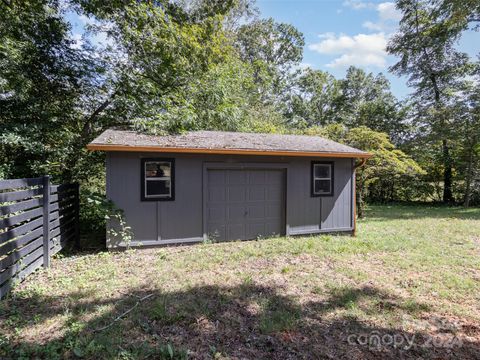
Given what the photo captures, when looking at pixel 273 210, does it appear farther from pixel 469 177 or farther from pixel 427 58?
pixel 427 58

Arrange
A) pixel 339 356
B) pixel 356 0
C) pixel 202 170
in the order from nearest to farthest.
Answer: pixel 339 356 < pixel 202 170 < pixel 356 0

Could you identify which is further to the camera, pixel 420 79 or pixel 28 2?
pixel 420 79

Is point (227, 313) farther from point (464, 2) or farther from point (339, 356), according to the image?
point (464, 2)

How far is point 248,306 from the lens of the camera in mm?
3391

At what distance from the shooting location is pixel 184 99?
9727mm

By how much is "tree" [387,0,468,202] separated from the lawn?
1343cm

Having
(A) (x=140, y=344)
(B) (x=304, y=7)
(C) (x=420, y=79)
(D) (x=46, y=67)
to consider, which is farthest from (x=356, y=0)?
(C) (x=420, y=79)

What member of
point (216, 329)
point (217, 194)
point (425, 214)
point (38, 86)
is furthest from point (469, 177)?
point (38, 86)

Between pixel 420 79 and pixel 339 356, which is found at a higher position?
pixel 420 79

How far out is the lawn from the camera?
261 centimetres

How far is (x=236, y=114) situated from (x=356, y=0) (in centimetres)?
545

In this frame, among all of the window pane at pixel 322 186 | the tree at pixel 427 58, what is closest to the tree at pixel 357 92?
the tree at pixel 427 58

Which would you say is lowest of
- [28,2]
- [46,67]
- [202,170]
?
[202,170]

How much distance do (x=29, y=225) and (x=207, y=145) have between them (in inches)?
140
